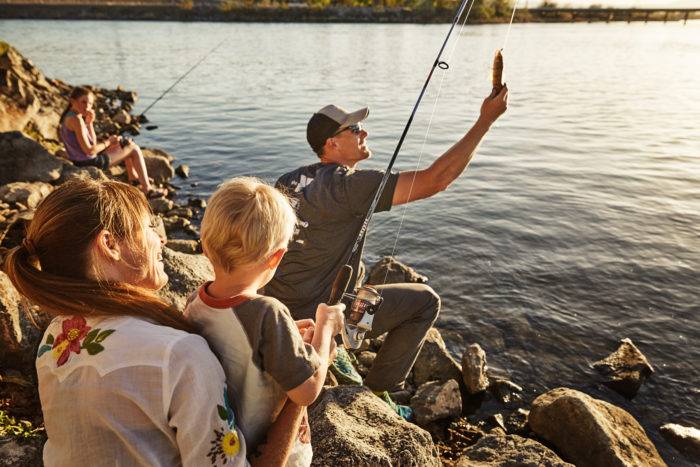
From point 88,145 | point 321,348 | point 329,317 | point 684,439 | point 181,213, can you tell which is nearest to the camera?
point 321,348

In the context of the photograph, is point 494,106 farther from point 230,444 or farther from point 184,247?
point 184,247

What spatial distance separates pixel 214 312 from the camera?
6.73ft

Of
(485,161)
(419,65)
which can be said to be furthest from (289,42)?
(485,161)

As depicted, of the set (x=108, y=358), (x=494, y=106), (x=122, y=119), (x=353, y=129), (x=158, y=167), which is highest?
(x=494, y=106)

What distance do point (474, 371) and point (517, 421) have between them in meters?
0.63

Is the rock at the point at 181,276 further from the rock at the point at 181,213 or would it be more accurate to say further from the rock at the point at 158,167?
the rock at the point at 158,167

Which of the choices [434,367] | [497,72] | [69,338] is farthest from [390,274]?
[69,338]

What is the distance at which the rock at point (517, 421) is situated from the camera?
4.82m

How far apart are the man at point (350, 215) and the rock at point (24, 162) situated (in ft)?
24.1

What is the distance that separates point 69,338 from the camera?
1690 millimetres

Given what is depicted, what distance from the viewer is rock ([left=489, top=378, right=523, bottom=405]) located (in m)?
5.21

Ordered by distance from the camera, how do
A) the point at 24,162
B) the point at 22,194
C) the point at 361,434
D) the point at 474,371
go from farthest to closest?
the point at 24,162 → the point at 22,194 → the point at 474,371 → the point at 361,434

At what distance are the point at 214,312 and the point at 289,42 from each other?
2056 inches

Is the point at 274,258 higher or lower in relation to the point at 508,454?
higher
